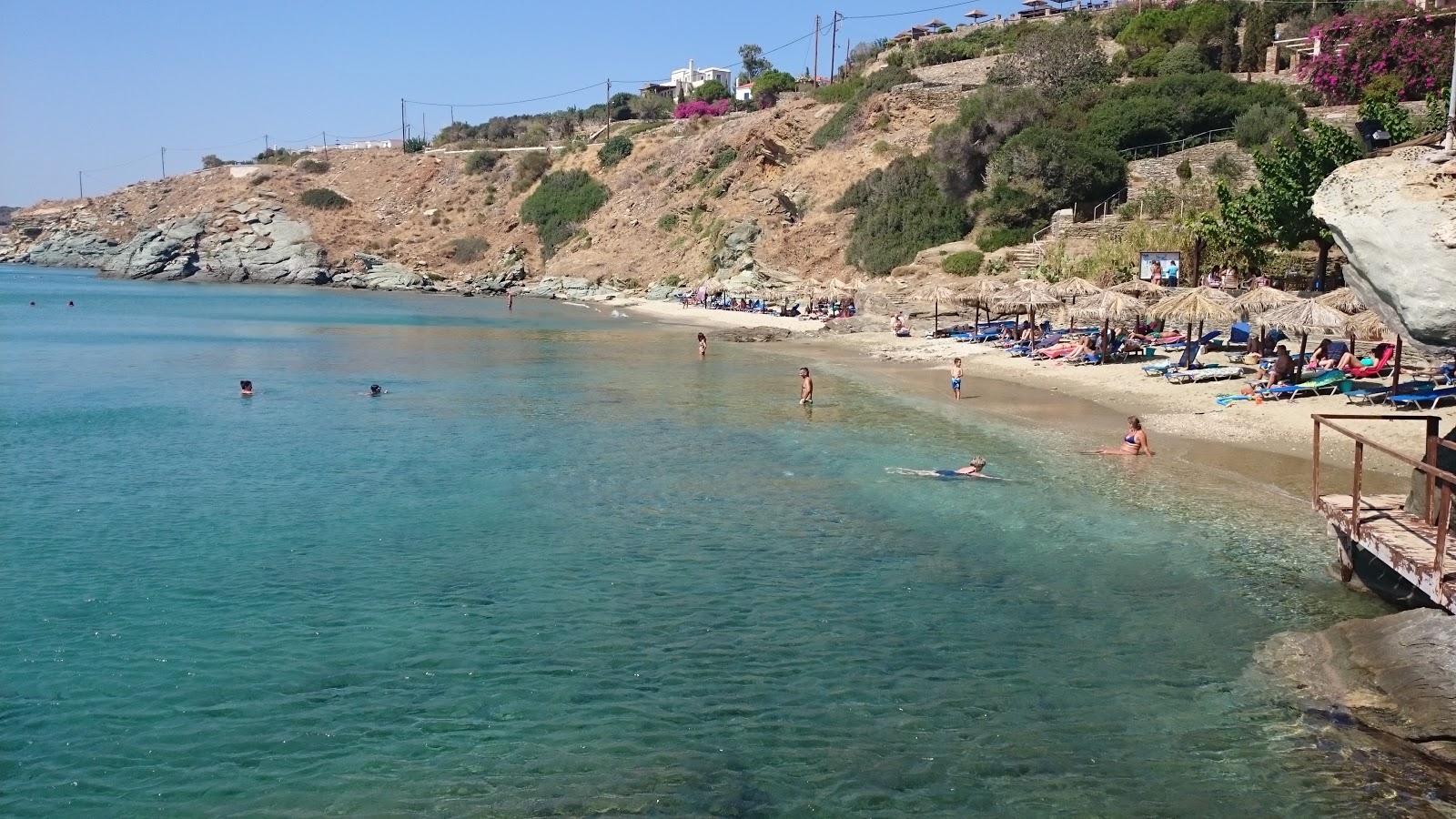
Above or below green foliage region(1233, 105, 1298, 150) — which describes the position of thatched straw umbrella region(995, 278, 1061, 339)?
below

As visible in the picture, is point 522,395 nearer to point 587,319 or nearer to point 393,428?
point 393,428

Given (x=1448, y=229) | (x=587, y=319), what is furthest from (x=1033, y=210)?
(x=1448, y=229)

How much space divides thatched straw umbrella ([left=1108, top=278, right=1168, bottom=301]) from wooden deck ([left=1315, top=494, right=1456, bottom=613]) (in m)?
18.4

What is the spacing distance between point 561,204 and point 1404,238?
7686 centimetres

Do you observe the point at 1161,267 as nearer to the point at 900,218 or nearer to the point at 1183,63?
the point at 900,218

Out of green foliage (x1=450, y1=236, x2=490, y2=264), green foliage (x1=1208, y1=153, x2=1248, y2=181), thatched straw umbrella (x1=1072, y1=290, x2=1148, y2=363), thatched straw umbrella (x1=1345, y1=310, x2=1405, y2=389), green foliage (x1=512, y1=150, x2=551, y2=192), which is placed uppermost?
green foliage (x1=512, y1=150, x2=551, y2=192)

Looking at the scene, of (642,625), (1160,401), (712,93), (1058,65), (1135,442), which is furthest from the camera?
(712,93)

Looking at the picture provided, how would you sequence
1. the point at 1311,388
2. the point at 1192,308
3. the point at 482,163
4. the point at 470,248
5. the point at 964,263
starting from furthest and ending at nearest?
the point at 482,163, the point at 470,248, the point at 964,263, the point at 1192,308, the point at 1311,388

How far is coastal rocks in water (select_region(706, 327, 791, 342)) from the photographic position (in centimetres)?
4006

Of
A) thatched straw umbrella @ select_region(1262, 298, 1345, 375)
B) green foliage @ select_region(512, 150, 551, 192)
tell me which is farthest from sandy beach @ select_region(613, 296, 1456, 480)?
green foliage @ select_region(512, 150, 551, 192)

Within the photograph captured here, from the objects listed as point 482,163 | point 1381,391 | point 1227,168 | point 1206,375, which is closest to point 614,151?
point 482,163

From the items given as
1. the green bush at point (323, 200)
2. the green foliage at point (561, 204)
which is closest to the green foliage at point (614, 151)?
the green foliage at point (561, 204)

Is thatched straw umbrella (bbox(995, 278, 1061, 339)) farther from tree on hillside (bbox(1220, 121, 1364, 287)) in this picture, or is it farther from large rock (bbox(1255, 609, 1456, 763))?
large rock (bbox(1255, 609, 1456, 763))

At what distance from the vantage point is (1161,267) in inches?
1254
